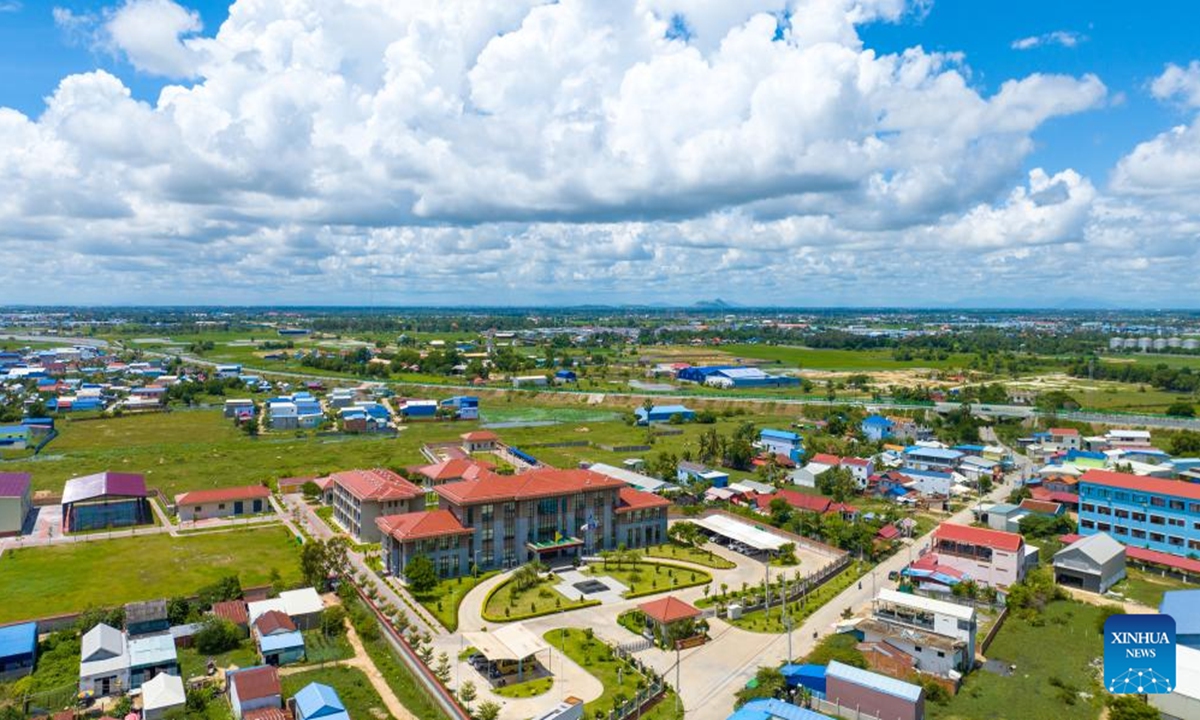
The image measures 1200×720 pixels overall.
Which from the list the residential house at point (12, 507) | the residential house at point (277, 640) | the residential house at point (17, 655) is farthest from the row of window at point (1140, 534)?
the residential house at point (12, 507)

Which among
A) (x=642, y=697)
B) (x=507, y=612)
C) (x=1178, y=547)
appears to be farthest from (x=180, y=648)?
(x=1178, y=547)

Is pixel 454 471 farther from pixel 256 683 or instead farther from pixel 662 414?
pixel 662 414

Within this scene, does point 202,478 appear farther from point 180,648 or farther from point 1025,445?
point 1025,445

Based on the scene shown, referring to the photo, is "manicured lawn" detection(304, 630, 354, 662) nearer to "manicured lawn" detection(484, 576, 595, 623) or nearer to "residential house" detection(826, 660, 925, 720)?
"manicured lawn" detection(484, 576, 595, 623)

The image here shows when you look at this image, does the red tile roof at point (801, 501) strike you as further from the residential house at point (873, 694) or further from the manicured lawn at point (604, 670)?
the residential house at point (873, 694)

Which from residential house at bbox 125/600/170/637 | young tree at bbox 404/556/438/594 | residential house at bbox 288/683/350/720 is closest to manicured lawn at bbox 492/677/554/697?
residential house at bbox 288/683/350/720

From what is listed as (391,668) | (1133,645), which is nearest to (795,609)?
(391,668)

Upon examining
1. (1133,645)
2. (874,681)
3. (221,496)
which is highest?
(1133,645)
